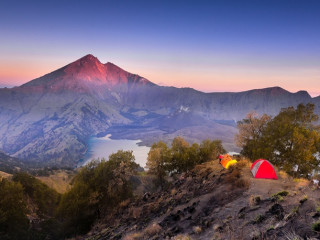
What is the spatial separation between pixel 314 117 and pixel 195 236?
3238 cm

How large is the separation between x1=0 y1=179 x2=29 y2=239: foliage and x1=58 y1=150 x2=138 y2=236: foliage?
547 centimetres

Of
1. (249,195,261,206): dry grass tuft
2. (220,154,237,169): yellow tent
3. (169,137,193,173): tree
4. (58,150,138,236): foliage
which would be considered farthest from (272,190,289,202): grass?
(169,137,193,173): tree

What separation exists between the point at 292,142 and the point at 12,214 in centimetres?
4299

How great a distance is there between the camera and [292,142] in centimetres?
3391

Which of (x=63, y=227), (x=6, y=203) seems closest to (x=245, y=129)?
(x=63, y=227)

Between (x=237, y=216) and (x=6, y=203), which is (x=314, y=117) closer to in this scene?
(x=237, y=216)

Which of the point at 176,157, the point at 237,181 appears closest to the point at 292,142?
the point at 237,181

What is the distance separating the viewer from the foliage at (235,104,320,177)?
3297 cm

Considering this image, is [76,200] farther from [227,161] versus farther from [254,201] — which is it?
[254,201]

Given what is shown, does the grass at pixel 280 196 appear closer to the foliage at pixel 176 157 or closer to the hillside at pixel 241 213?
the hillside at pixel 241 213

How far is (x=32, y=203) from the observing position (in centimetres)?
4531

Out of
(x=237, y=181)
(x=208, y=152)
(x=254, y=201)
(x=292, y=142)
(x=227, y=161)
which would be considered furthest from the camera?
(x=208, y=152)

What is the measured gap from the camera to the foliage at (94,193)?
34406 mm

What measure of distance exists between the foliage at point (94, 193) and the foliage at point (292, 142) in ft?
77.3
